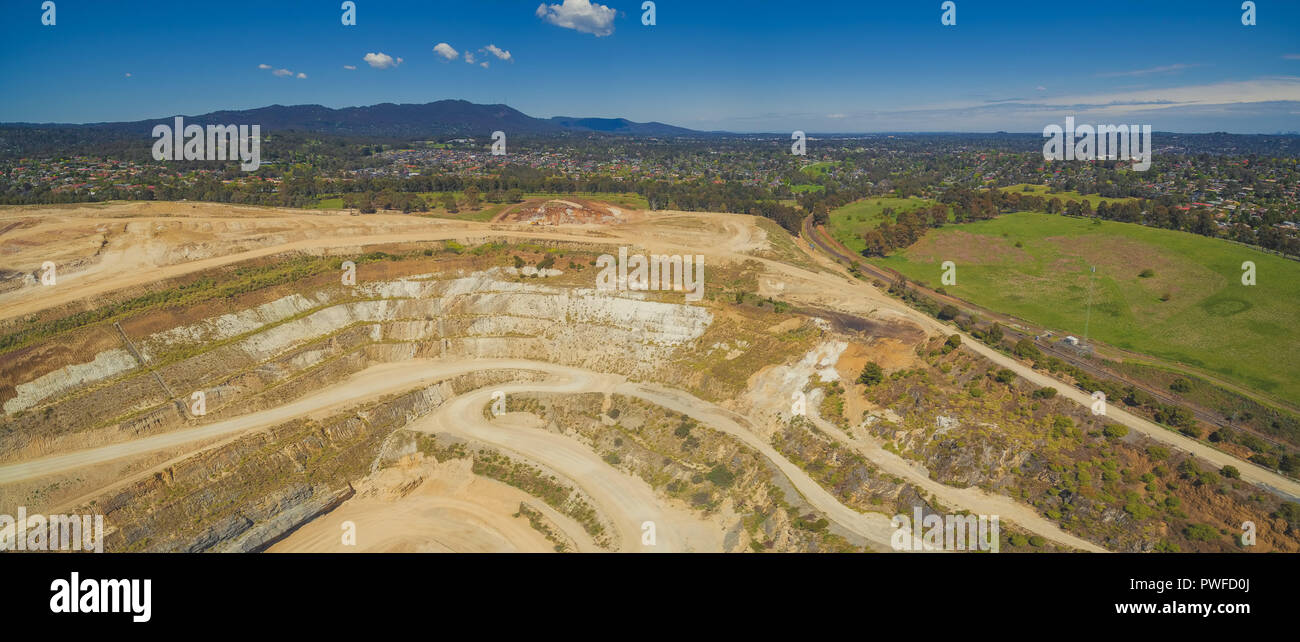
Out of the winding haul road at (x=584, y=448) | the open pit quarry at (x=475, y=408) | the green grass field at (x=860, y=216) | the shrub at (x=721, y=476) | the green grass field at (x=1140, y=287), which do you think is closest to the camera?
the winding haul road at (x=584, y=448)

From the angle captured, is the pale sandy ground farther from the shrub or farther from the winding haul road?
the shrub

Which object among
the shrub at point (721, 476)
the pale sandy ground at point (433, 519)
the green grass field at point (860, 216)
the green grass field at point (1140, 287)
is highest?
the green grass field at point (860, 216)

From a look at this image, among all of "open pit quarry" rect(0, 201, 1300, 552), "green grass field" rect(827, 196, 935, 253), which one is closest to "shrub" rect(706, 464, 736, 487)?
"open pit quarry" rect(0, 201, 1300, 552)

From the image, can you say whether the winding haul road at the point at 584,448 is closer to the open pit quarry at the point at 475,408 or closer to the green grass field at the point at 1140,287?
the open pit quarry at the point at 475,408

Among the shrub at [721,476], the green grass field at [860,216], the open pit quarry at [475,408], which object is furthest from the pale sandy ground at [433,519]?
the green grass field at [860,216]

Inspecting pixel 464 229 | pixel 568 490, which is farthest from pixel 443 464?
pixel 464 229

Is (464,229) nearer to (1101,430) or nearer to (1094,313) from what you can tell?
(1101,430)

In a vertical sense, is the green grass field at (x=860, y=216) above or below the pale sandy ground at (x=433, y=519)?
above

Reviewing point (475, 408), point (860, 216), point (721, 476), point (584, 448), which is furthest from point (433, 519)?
point (860, 216)

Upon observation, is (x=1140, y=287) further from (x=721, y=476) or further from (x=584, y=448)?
(x=584, y=448)
